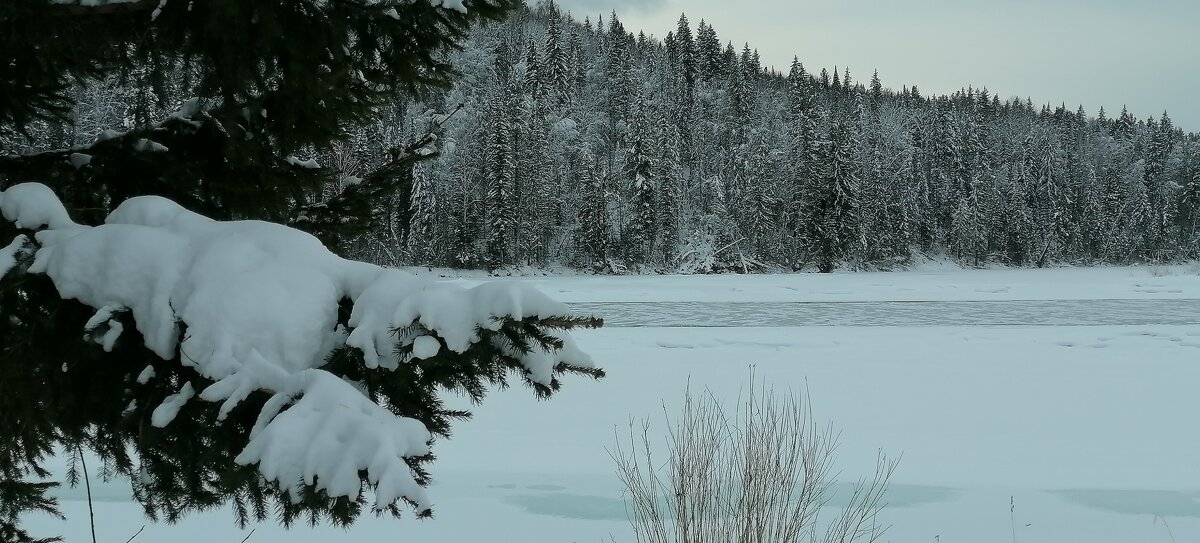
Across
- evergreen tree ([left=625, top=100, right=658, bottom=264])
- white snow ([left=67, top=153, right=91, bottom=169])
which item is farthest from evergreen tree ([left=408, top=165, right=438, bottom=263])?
white snow ([left=67, top=153, right=91, bottom=169])

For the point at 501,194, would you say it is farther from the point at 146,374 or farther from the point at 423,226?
the point at 146,374

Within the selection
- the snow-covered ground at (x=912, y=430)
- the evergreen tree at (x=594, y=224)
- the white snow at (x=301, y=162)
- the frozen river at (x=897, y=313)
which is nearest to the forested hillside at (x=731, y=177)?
the evergreen tree at (x=594, y=224)

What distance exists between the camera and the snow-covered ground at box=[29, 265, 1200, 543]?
5.83m

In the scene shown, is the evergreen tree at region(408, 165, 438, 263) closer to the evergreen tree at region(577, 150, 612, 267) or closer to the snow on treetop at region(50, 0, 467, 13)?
the evergreen tree at region(577, 150, 612, 267)

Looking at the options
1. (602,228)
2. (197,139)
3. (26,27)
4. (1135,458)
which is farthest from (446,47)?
(602,228)

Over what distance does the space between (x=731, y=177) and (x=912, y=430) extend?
53478mm

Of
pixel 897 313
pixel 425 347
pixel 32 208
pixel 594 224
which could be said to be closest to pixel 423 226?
pixel 594 224

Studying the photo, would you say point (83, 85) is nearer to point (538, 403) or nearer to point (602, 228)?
point (538, 403)

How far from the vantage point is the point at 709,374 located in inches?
444

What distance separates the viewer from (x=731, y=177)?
60.9m

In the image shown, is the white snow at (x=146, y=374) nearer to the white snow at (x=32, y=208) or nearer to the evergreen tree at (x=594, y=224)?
the white snow at (x=32, y=208)

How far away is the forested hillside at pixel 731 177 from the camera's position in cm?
5094

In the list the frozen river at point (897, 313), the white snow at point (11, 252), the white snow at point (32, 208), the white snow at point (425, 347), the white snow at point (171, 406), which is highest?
the white snow at point (32, 208)

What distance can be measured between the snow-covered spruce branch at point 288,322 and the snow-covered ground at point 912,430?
4160 millimetres
